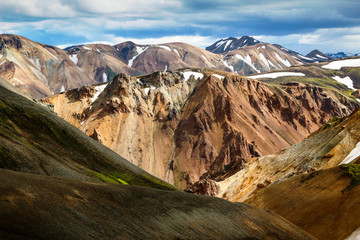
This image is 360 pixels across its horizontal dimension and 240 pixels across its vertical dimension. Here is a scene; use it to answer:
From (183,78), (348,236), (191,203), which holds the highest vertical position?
(183,78)

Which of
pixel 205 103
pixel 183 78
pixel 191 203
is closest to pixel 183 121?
pixel 205 103

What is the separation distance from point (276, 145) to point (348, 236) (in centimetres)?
10487

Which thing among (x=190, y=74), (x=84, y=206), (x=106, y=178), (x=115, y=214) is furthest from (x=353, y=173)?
(x=190, y=74)

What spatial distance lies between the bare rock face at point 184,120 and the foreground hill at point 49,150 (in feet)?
199

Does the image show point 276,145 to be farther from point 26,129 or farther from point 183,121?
point 26,129

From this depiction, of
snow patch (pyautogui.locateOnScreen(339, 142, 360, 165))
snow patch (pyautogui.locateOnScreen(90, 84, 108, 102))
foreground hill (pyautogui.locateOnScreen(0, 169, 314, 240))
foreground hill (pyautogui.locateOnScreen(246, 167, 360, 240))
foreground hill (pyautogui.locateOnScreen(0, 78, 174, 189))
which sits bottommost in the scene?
foreground hill (pyautogui.locateOnScreen(246, 167, 360, 240))

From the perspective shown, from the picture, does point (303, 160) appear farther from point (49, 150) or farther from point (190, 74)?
point (190, 74)

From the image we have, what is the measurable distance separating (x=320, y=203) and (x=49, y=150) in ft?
98.0

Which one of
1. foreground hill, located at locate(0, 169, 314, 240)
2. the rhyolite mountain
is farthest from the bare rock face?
foreground hill, located at locate(0, 169, 314, 240)

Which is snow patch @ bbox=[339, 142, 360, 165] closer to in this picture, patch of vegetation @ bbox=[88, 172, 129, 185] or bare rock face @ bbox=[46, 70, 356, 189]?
patch of vegetation @ bbox=[88, 172, 129, 185]

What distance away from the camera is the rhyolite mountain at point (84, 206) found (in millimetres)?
14951

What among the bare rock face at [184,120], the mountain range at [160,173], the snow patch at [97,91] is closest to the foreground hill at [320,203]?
the mountain range at [160,173]

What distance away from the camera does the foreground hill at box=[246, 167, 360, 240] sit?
2836cm

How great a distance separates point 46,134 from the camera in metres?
40.1
